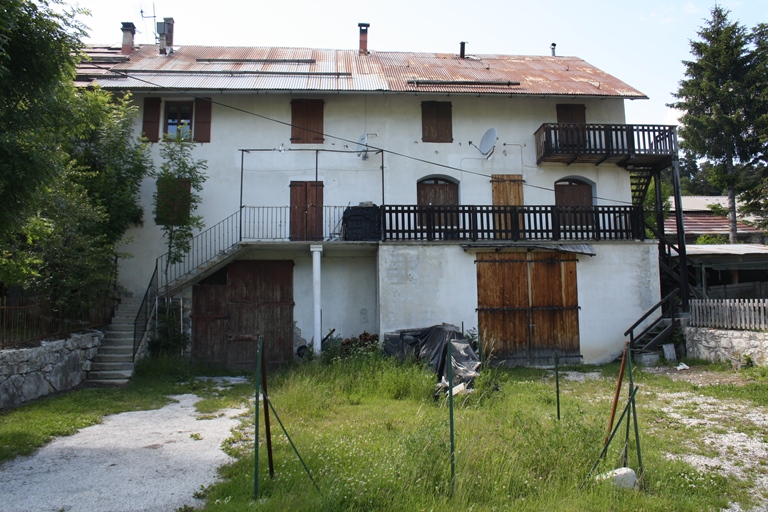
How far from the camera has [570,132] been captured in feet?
52.2

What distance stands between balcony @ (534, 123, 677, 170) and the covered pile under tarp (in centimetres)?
724

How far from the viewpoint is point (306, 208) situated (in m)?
15.7

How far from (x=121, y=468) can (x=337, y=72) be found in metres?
14.0

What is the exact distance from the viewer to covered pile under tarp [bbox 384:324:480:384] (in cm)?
961

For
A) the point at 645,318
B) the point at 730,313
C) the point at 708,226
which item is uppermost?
the point at 708,226

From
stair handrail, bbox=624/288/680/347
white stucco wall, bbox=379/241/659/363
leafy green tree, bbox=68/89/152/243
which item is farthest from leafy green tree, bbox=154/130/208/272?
stair handrail, bbox=624/288/680/347

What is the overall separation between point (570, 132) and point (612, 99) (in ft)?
8.40

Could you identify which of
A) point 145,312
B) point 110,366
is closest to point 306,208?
point 145,312

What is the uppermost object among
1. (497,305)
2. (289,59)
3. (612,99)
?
(289,59)

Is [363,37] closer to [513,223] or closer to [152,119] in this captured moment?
[152,119]

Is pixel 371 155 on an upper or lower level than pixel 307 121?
lower

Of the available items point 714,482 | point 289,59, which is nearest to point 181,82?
point 289,59

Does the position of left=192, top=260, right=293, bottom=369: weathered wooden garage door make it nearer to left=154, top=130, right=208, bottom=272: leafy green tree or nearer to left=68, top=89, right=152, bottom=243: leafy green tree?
left=154, top=130, right=208, bottom=272: leafy green tree

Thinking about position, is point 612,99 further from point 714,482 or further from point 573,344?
point 714,482
